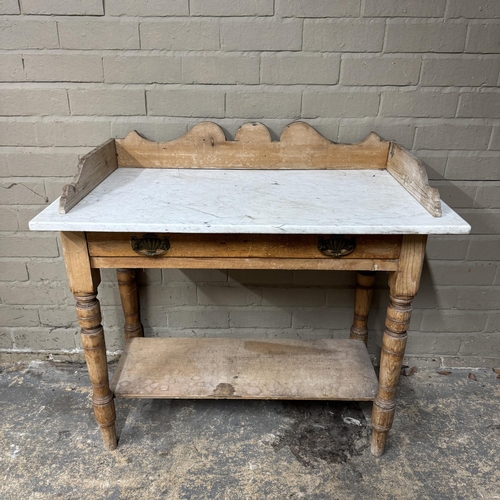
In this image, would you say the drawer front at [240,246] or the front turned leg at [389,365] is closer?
the drawer front at [240,246]

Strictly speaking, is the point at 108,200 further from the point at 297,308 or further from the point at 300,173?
the point at 297,308

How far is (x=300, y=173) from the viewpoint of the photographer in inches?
72.4

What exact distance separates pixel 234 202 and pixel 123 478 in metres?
1.11

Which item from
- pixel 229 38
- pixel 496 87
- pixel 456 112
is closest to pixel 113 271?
pixel 229 38

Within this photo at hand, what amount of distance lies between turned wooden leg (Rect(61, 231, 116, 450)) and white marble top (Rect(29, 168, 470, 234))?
0.13 m

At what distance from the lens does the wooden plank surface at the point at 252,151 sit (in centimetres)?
185

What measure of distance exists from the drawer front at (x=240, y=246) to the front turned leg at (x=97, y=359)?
21 cm

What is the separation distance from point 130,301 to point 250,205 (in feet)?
3.17

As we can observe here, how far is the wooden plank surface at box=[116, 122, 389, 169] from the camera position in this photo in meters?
1.85

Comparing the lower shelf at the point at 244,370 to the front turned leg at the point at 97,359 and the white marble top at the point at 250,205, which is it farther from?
the white marble top at the point at 250,205

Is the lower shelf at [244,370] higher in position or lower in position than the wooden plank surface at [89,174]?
lower

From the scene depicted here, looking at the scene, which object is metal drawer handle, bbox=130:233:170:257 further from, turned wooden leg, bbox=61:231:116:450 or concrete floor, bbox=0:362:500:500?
concrete floor, bbox=0:362:500:500

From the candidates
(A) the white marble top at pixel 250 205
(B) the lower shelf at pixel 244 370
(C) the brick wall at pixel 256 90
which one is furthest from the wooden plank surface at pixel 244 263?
(C) the brick wall at pixel 256 90

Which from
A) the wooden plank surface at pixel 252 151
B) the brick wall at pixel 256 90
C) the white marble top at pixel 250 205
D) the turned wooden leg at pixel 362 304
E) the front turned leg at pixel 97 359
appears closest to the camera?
the white marble top at pixel 250 205
